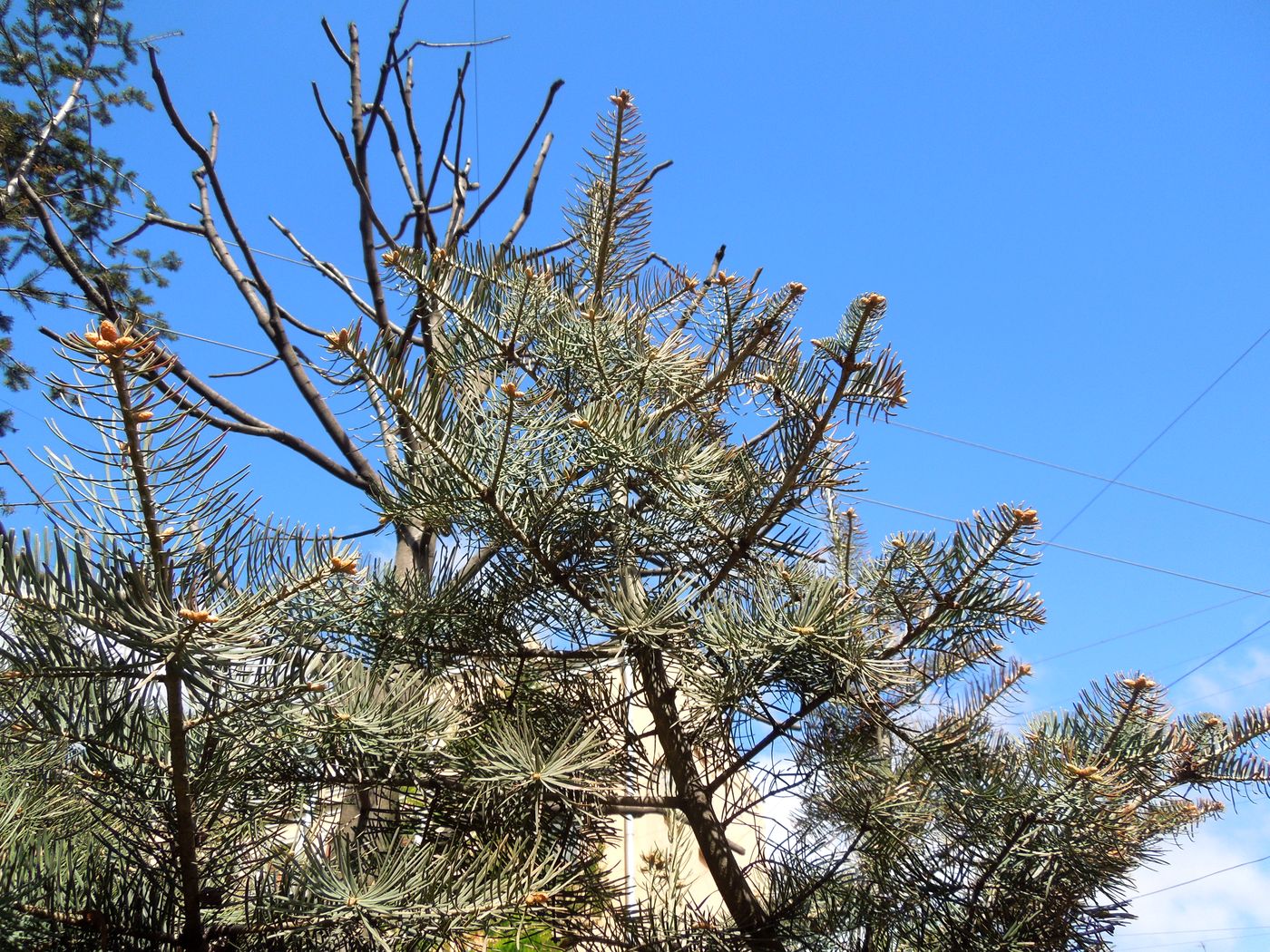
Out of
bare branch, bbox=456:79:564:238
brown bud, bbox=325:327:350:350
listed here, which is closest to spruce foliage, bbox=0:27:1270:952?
brown bud, bbox=325:327:350:350

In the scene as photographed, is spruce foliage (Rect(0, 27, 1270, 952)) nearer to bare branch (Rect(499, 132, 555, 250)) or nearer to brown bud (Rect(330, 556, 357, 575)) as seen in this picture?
brown bud (Rect(330, 556, 357, 575))

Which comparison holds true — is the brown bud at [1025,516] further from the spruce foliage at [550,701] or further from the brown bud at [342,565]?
the brown bud at [342,565]

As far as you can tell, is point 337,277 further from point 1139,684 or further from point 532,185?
point 1139,684

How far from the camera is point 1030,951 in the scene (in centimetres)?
79

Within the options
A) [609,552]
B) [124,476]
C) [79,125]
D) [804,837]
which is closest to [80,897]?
[124,476]

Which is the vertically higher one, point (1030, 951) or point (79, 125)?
point (79, 125)

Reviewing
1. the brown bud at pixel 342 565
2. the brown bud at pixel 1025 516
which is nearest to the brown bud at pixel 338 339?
the brown bud at pixel 342 565

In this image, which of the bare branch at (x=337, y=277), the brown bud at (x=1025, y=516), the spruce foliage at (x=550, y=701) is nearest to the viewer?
the spruce foliage at (x=550, y=701)

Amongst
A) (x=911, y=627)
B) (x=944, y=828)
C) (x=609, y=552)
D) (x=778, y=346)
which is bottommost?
(x=944, y=828)

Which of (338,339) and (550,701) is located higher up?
(338,339)

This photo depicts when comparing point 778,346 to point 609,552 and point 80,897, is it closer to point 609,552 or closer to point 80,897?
point 609,552

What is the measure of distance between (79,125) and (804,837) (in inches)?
187

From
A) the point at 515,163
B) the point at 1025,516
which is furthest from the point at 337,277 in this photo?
the point at 1025,516

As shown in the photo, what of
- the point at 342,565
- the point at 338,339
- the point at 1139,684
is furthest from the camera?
the point at 1139,684
